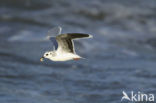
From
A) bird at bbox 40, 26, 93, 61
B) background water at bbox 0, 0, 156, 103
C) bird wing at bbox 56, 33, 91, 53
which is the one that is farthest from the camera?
background water at bbox 0, 0, 156, 103

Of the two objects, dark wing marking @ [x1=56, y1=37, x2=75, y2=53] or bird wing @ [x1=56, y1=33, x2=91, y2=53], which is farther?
dark wing marking @ [x1=56, y1=37, x2=75, y2=53]

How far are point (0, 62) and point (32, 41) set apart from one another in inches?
117

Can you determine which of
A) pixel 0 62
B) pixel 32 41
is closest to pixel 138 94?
pixel 0 62

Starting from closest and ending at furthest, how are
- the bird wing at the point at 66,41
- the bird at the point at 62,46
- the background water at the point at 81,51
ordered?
the bird wing at the point at 66,41
the bird at the point at 62,46
the background water at the point at 81,51

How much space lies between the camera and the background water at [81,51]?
11.8m

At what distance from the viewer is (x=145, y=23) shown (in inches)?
794

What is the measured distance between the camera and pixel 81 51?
16.4 m

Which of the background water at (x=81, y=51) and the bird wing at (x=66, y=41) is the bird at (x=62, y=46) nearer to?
the bird wing at (x=66, y=41)

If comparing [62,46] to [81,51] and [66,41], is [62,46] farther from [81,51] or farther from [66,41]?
[81,51]

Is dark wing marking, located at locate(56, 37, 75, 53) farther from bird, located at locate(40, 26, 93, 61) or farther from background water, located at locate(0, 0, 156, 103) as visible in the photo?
background water, located at locate(0, 0, 156, 103)

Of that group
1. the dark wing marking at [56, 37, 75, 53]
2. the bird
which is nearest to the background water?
the bird

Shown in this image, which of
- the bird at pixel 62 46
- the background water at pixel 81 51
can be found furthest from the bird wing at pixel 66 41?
the background water at pixel 81 51

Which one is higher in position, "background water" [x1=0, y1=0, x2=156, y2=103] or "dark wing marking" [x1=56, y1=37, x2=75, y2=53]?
"background water" [x1=0, y1=0, x2=156, y2=103]

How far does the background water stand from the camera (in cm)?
1183
